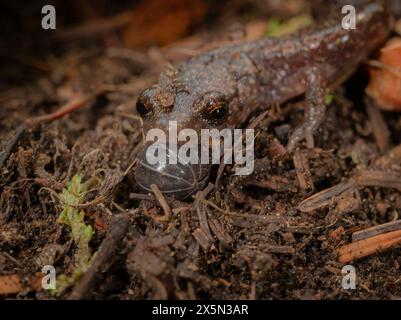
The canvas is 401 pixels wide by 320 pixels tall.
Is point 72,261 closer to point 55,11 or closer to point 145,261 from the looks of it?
point 145,261

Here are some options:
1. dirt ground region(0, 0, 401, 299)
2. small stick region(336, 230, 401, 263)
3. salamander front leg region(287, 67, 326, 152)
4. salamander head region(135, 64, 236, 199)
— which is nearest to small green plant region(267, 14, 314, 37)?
dirt ground region(0, 0, 401, 299)

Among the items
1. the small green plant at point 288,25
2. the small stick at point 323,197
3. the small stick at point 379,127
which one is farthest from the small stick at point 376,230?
the small green plant at point 288,25

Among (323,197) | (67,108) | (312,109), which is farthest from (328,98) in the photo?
(67,108)

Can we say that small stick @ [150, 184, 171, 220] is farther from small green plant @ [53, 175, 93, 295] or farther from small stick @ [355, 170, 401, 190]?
small stick @ [355, 170, 401, 190]

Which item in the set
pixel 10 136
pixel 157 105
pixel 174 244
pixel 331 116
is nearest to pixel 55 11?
pixel 10 136

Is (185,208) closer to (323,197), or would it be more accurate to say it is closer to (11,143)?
(323,197)

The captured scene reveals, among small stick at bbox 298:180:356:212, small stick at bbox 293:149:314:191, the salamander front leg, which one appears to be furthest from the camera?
the salamander front leg
